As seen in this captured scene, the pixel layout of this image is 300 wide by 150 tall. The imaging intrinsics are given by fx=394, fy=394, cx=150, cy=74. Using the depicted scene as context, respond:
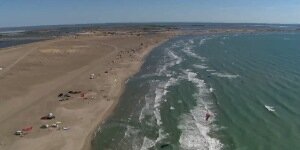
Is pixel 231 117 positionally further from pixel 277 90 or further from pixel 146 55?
pixel 146 55

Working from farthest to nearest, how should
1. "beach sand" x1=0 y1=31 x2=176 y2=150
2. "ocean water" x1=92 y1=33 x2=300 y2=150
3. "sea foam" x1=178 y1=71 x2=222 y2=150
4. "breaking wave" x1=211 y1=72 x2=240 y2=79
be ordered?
"breaking wave" x1=211 y1=72 x2=240 y2=79 < "beach sand" x1=0 y1=31 x2=176 y2=150 < "ocean water" x1=92 y1=33 x2=300 y2=150 < "sea foam" x1=178 y1=71 x2=222 y2=150

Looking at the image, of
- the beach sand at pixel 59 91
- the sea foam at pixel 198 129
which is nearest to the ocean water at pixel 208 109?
the sea foam at pixel 198 129

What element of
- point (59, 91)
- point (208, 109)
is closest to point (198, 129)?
point (208, 109)

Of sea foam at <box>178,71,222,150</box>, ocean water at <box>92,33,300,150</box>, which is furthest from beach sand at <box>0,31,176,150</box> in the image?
sea foam at <box>178,71,222,150</box>

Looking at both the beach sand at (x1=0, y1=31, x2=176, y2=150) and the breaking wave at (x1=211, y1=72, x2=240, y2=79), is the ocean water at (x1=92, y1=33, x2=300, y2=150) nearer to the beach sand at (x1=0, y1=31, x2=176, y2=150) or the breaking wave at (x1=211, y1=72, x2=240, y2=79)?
the breaking wave at (x1=211, y1=72, x2=240, y2=79)

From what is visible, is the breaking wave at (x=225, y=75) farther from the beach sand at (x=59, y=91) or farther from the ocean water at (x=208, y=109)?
the beach sand at (x=59, y=91)

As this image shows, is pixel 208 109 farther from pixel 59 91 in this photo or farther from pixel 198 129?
pixel 59 91

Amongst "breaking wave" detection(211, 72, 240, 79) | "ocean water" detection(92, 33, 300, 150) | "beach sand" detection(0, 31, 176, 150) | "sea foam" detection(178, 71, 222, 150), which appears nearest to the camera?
"sea foam" detection(178, 71, 222, 150)
